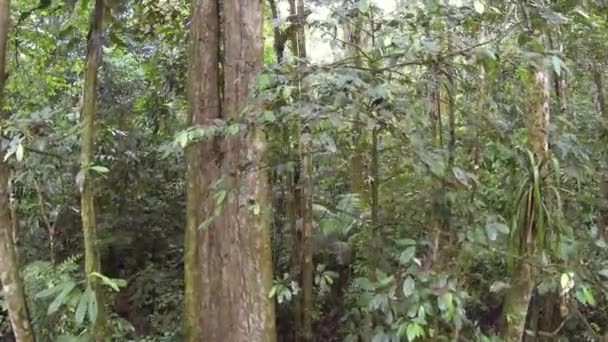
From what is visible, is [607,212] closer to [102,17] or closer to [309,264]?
[309,264]

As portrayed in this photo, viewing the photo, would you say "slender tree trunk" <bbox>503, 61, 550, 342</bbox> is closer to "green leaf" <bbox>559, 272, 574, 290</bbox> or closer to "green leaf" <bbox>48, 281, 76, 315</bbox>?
"green leaf" <bbox>559, 272, 574, 290</bbox>

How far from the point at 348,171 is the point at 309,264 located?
0.91m

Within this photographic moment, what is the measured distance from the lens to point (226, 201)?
122 inches

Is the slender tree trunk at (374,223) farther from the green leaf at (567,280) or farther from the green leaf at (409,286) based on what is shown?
the green leaf at (567,280)

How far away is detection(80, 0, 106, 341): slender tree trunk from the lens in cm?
280

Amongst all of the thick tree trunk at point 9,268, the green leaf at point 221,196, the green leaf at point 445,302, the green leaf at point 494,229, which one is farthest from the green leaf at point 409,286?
the thick tree trunk at point 9,268

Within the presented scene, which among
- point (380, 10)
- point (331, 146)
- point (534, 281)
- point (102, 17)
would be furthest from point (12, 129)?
point (534, 281)

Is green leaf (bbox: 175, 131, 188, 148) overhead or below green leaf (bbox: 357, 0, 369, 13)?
below

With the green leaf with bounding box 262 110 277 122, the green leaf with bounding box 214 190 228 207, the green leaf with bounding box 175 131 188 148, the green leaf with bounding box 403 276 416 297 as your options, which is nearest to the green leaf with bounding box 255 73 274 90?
the green leaf with bounding box 262 110 277 122

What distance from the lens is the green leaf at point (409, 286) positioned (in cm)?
219

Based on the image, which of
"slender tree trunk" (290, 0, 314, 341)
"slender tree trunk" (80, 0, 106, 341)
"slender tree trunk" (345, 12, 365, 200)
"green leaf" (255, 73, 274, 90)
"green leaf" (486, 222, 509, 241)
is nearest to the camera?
"green leaf" (255, 73, 274, 90)

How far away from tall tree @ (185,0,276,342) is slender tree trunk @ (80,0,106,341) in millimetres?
539

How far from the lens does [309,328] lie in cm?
375

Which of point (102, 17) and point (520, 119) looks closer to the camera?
point (102, 17)
